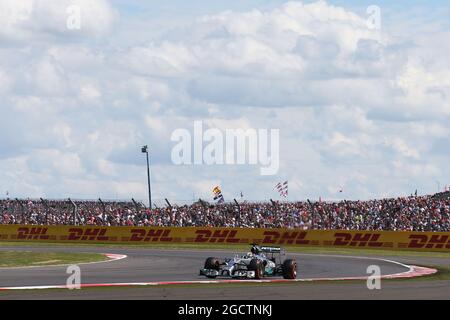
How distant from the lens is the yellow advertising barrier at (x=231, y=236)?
4338 cm

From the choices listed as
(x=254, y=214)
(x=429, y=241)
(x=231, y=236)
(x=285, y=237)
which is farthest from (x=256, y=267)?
(x=254, y=214)

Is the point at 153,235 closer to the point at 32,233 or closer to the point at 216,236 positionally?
the point at 216,236

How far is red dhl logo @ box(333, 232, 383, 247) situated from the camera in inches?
1759

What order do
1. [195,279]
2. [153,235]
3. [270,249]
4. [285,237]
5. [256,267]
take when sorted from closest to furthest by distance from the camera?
1. [195,279]
2. [256,267]
3. [270,249]
4. [285,237]
5. [153,235]

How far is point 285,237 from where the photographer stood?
46.7m

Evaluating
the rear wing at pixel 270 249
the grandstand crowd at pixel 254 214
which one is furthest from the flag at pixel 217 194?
the rear wing at pixel 270 249

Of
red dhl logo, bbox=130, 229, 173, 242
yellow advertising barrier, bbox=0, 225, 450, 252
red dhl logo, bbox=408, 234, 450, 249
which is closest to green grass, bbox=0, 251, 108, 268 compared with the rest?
yellow advertising barrier, bbox=0, 225, 450, 252

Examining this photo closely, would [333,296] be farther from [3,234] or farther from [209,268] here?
[3,234]

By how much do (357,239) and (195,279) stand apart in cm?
2300

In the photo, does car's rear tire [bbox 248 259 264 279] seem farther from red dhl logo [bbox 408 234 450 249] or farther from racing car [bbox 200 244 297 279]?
red dhl logo [bbox 408 234 450 249]

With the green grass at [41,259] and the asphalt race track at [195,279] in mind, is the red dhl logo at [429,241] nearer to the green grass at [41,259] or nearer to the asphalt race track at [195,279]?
the asphalt race track at [195,279]
